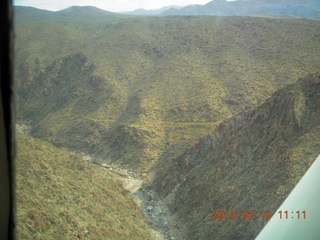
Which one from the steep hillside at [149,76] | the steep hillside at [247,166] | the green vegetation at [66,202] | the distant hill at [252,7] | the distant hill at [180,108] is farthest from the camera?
the distant hill at [252,7]

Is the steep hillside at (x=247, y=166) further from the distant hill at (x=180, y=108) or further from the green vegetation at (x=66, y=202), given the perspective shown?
the green vegetation at (x=66, y=202)

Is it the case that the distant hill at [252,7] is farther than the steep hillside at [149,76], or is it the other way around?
the distant hill at [252,7]

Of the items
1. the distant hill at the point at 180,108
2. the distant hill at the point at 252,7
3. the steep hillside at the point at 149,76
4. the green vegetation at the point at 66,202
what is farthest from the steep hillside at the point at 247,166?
the distant hill at the point at 252,7

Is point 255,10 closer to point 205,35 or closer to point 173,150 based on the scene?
point 205,35

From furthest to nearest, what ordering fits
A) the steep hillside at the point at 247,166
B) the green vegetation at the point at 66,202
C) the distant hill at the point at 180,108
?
the distant hill at the point at 180,108, the steep hillside at the point at 247,166, the green vegetation at the point at 66,202

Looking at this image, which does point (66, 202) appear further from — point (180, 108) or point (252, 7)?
point (252, 7)

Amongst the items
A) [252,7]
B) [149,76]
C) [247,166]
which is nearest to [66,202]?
[247,166]

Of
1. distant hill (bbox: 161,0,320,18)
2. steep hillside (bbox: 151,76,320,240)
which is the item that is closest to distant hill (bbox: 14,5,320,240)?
steep hillside (bbox: 151,76,320,240)
